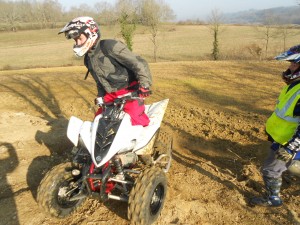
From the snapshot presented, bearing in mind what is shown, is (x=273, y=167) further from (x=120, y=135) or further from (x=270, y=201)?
(x=120, y=135)

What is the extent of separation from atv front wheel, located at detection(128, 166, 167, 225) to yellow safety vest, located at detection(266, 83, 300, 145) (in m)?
1.47

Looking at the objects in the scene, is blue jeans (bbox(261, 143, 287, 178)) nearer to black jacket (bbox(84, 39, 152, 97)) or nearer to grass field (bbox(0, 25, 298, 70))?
black jacket (bbox(84, 39, 152, 97))

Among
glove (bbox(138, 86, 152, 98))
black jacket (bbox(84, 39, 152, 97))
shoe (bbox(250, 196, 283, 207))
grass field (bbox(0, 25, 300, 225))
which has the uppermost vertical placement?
black jacket (bbox(84, 39, 152, 97))

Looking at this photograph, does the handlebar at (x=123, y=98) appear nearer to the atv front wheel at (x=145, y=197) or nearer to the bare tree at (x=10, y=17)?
the atv front wheel at (x=145, y=197)

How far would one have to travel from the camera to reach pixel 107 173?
3.43 meters

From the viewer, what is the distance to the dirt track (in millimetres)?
3867

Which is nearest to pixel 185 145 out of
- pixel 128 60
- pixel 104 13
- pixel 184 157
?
pixel 184 157

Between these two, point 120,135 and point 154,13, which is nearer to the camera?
point 120,135

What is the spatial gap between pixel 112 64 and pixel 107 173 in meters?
1.38

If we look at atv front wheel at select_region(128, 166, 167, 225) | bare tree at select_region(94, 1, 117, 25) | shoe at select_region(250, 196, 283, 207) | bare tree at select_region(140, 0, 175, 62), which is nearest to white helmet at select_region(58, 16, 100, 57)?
atv front wheel at select_region(128, 166, 167, 225)

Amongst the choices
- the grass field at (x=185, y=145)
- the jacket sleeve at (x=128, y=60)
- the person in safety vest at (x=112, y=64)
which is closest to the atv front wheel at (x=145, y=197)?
the grass field at (x=185, y=145)

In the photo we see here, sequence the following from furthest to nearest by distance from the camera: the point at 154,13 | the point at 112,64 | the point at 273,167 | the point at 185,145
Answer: the point at 154,13
the point at 185,145
the point at 112,64
the point at 273,167

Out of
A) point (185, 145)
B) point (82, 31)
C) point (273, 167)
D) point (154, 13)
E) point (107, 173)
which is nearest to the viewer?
point (107, 173)

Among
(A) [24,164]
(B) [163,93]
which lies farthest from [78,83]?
(A) [24,164]
